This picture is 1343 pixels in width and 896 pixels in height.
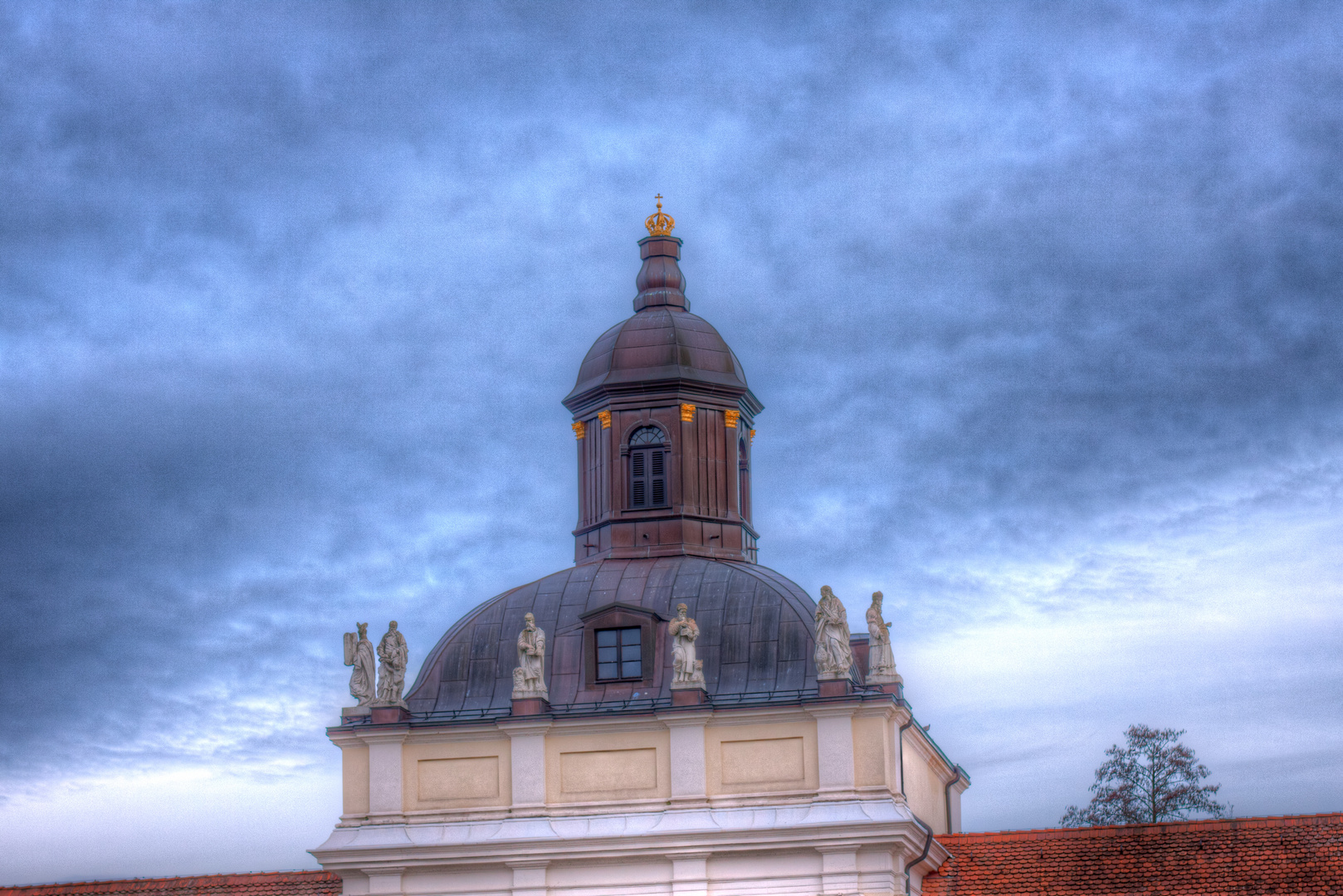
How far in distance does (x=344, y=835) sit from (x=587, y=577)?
7514 millimetres

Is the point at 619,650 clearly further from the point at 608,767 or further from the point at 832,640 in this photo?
the point at 832,640

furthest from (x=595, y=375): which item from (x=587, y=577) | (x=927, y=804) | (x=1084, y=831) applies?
(x=1084, y=831)

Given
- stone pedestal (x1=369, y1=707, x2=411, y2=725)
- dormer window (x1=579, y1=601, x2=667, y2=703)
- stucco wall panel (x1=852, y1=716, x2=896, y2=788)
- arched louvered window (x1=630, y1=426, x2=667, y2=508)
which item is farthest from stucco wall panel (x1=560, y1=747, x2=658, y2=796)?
arched louvered window (x1=630, y1=426, x2=667, y2=508)

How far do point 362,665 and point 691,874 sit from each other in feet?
26.7

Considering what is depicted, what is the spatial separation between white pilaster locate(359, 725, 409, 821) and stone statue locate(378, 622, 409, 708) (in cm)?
65

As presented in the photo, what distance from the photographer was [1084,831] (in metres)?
40.7

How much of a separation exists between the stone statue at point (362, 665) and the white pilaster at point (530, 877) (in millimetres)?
4737

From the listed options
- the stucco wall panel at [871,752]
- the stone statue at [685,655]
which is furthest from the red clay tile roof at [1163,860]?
the stone statue at [685,655]

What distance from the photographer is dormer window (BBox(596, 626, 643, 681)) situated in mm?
42375

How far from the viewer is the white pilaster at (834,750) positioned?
131 feet

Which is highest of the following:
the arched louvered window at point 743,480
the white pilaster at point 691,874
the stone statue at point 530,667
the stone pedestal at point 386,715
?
the arched louvered window at point 743,480

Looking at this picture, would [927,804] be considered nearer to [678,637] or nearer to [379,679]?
[678,637]

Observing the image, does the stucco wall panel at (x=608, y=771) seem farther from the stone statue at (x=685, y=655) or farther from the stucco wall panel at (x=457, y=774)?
the stone statue at (x=685, y=655)

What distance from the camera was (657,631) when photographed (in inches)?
1679
